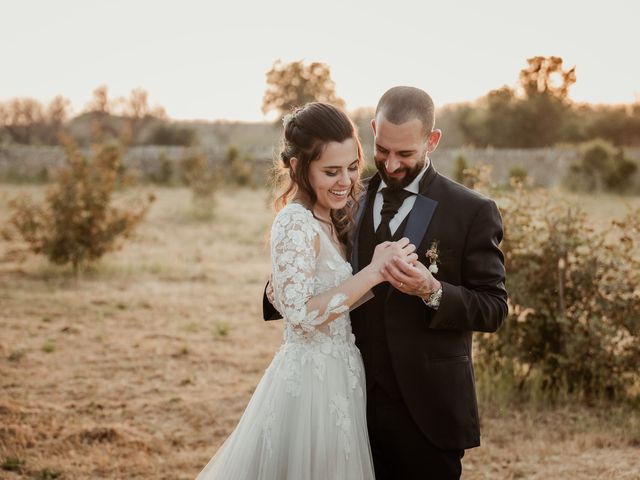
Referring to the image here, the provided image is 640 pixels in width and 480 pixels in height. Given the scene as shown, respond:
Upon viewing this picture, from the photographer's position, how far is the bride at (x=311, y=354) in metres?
2.84

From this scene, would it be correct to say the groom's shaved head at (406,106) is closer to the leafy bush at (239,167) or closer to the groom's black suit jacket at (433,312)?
the groom's black suit jacket at (433,312)

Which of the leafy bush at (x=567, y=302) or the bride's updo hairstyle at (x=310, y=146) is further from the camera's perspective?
the leafy bush at (x=567, y=302)

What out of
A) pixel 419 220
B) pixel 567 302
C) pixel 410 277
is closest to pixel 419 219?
pixel 419 220

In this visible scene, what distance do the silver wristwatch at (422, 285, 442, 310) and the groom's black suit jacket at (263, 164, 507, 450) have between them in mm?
124

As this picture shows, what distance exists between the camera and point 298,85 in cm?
1958

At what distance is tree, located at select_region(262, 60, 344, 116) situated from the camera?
18.4m

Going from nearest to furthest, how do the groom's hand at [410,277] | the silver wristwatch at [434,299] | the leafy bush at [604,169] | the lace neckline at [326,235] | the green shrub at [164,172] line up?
the groom's hand at [410,277]
the silver wristwatch at [434,299]
the lace neckline at [326,235]
the leafy bush at [604,169]
the green shrub at [164,172]

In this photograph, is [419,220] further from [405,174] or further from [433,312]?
[433,312]

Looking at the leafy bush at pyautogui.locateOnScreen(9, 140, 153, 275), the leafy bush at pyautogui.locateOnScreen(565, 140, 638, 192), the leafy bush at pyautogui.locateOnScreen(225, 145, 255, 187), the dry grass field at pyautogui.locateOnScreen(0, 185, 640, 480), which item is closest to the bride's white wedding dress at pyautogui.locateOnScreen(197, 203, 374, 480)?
the dry grass field at pyautogui.locateOnScreen(0, 185, 640, 480)

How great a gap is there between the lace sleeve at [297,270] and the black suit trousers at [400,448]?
19.0 inches

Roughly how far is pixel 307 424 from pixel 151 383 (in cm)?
432

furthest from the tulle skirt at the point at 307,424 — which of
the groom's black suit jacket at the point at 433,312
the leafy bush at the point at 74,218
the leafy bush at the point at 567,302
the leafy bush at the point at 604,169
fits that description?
the leafy bush at the point at 604,169

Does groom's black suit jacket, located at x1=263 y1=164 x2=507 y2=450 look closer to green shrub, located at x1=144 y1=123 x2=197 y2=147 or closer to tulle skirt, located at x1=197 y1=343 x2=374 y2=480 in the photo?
tulle skirt, located at x1=197 y1=343 x2=374 y2=480

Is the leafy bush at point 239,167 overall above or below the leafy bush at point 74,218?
above
